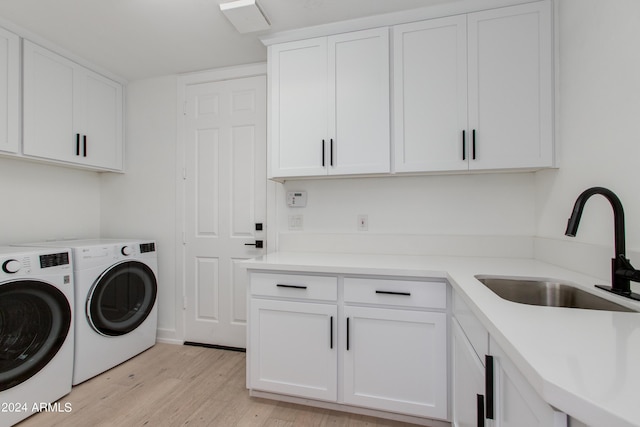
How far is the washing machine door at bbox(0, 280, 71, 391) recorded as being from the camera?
152 centimetres

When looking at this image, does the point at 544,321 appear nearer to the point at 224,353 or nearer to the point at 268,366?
the point at 268,366

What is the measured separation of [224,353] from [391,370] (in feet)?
5.04

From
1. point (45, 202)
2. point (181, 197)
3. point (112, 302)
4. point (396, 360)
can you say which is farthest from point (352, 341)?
point (45, 202)

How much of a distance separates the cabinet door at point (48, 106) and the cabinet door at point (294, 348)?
192 cm

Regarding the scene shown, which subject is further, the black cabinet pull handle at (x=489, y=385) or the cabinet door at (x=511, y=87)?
the cabinet door at (x=511, y=87)

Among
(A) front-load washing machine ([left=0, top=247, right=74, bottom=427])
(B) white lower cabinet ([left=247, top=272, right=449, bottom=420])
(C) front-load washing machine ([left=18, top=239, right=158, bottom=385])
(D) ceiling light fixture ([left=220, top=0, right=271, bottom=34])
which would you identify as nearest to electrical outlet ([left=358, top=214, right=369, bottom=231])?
(B) white lower cabinet ([left=247, top=272, right=449, bottom=420])

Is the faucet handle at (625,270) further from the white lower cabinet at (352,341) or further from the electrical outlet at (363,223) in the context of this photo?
the electrical outlet at (363,223)

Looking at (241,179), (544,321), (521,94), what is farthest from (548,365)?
(241,179)

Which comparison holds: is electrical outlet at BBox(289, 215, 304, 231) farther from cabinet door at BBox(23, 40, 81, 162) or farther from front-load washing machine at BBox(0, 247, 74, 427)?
cabinet door at BBox(23, 40, 81, 162)

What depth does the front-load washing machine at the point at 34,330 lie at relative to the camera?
152 cm

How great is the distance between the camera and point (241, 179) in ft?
8.09

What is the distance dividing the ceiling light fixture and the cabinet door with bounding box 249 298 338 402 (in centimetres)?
175

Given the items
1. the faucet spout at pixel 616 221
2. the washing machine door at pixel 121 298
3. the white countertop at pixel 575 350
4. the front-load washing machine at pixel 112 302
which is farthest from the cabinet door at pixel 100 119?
the faucet spout at pixel 616 221

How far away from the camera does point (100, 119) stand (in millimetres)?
2469
